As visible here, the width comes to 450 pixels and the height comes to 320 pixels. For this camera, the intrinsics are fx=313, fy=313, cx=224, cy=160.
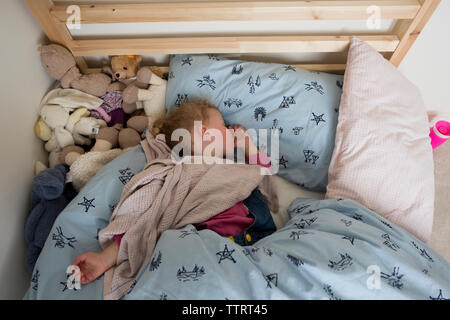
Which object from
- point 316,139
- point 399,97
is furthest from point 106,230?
point 399,97

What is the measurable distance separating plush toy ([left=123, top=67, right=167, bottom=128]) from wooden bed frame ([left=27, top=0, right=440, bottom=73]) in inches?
3.9

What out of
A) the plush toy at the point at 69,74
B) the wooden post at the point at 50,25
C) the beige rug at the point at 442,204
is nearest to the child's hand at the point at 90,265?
the plush toy at the point at 69,74

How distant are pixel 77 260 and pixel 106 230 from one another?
0.11 m

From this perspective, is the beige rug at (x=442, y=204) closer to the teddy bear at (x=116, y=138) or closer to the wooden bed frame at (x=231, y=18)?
the wooden bed frame at (x=231, y=18)

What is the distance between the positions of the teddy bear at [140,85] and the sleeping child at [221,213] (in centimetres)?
9

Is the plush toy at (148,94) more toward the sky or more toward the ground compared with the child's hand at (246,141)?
more toward the sky

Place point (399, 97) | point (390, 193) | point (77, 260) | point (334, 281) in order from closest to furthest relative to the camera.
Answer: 1. point (334, 281)
2. point (77, 260)
3. point (390, 193)
4. point (399, 97)

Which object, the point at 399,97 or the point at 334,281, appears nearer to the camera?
the point at 334,281

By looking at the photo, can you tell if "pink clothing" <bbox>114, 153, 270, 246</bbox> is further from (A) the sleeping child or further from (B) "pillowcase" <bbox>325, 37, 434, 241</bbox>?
(B) "pillowcase" <bbox>325, 37, 434, 241</bbox>

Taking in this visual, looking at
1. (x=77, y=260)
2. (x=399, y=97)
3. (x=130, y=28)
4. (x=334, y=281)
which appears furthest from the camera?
(x=130, y=28)

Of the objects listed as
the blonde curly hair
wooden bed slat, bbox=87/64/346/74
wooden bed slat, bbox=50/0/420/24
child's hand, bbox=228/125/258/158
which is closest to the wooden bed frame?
wooden bed slat, bbox=50/0/420/24

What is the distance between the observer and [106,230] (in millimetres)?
909

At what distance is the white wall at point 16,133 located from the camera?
3.29 ft

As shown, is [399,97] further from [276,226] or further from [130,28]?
[130,28]
